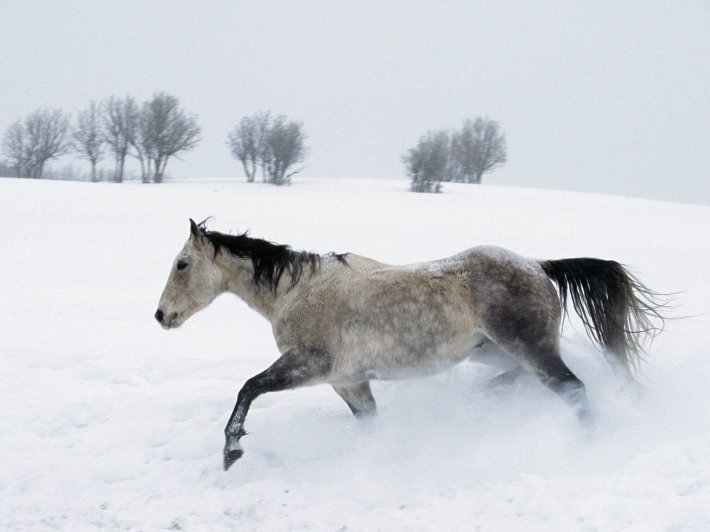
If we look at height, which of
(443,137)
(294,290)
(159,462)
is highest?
(443,137)

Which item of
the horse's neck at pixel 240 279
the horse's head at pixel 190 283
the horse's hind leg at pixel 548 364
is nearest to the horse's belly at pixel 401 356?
the horse's hind leg at pixel 548 364

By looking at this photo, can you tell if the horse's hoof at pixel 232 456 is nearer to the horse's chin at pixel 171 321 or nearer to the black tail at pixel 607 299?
the horse's chin at pixel 171 321

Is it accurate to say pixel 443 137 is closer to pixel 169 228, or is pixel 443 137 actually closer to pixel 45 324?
pixel 169 228

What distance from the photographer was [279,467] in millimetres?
4535

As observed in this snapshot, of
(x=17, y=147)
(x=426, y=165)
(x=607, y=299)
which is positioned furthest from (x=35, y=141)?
(x=607, y=299)

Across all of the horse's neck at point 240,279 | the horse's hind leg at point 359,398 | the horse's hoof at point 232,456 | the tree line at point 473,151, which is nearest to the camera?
the horse's hoof at point 232,456

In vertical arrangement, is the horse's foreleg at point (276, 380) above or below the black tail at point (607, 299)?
below

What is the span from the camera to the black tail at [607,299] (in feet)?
15.8

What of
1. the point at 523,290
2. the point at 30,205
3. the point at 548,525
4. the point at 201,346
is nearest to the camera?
the point at 548,525

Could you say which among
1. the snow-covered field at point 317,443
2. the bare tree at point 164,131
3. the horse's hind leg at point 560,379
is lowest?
the snow-covered field at point 317,443

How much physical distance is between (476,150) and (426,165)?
19694mm

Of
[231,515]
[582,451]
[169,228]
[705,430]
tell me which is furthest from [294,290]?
[169,228]

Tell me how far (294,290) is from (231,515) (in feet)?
6.06

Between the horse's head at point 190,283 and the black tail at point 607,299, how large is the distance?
282 cm
